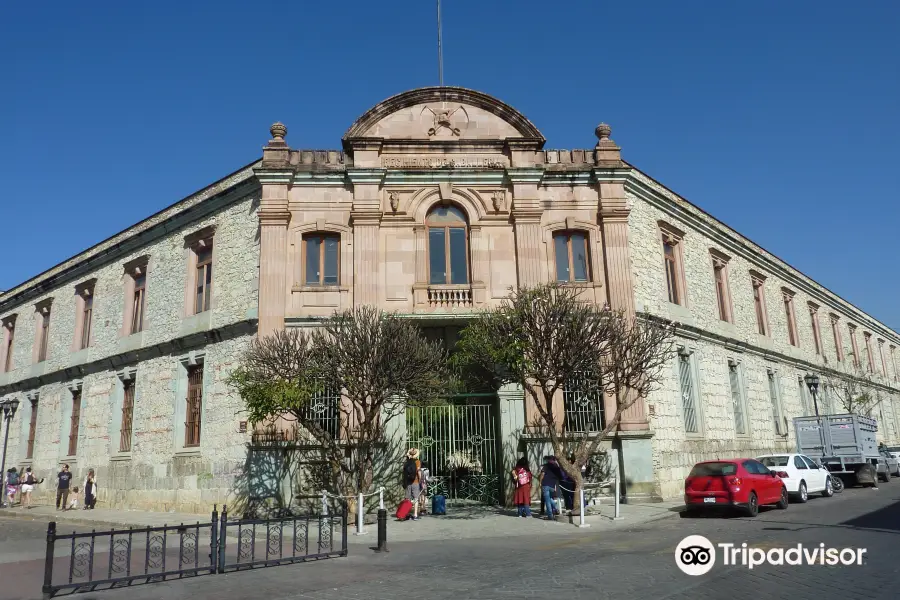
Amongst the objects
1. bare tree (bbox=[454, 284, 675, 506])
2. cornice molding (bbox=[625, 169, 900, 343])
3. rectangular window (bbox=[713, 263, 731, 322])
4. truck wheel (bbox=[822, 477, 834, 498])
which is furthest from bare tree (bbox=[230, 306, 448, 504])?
rectangular window (bbox=[713, 263, 731, 322])

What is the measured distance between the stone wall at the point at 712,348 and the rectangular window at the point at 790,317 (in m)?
0.42

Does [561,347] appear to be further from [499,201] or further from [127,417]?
[127,417]

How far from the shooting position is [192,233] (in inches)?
864

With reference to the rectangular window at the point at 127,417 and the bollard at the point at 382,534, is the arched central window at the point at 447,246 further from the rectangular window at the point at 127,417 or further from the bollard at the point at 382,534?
the rectangular window at the point at 127,417

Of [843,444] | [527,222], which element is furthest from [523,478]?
[843,444]

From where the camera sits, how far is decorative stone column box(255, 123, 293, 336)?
60.6 feet

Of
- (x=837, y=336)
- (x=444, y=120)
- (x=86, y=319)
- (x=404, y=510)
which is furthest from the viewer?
(x=837, y=336)

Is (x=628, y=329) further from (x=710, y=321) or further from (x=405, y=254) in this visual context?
(x=710, y=321)

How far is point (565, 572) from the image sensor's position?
8.99 m

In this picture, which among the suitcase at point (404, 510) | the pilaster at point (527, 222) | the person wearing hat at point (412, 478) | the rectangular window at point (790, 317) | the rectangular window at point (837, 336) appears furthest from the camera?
the rectangular window at point (837, 336)

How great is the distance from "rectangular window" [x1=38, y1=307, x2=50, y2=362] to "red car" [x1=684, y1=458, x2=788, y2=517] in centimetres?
2789

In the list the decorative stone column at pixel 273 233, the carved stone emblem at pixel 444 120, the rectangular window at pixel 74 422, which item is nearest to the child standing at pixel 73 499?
the rectangular window at pixel 74 422

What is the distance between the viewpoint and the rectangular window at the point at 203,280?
2127cm

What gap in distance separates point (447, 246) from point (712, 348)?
10.9 metres
